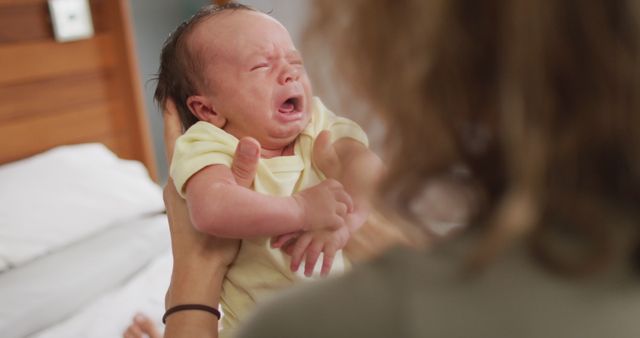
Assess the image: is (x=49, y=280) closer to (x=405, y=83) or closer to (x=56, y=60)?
(x=56, y=60)

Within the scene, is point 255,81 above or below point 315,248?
above

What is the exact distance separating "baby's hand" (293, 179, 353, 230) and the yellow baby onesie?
2.1 inches

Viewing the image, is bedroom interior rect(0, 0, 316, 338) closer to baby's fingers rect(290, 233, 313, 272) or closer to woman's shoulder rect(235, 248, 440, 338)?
baby's fingers rect(290, 233, 313, 272)

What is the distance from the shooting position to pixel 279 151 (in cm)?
108

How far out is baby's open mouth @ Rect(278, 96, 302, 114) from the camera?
106 cm

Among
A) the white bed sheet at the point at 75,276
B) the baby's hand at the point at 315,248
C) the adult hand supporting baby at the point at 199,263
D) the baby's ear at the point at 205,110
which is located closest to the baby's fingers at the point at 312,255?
the baby's hand at the point at 315,248

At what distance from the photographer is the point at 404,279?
0.44 m

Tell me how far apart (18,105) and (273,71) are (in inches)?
49.5

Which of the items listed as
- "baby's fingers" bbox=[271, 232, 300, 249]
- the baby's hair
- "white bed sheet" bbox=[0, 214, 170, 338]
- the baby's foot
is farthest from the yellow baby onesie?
"white bed sheet" bbox=[0, 214, 170, 338]

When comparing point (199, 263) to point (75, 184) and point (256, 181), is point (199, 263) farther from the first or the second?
point (75, 184)

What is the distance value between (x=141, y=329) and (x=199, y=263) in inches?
14.6

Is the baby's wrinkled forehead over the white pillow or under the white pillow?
over

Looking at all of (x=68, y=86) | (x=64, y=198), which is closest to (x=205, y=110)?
(x=64, y=198)

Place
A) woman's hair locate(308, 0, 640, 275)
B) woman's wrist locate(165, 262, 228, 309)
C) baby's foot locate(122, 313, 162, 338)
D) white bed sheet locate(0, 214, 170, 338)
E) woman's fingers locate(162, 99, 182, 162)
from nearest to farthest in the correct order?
woman's hair locate(308, 0, 640, 275)
woman's wrist locate(165, 262, 228, 309)
woman's fingers locate(162, 99, 182, 162)
baby's foot locate(122, 313, 162, 338)
white bed sheet locate(0, 214, 170, 338)
